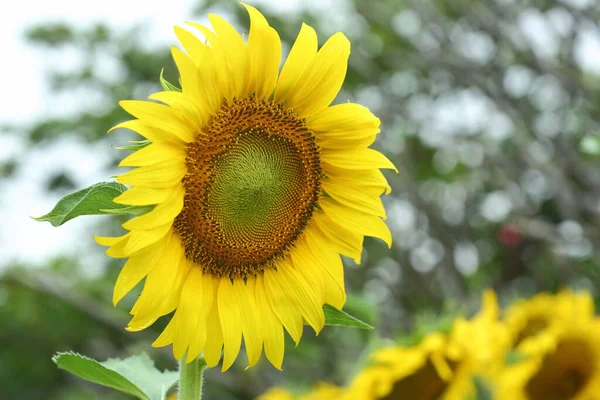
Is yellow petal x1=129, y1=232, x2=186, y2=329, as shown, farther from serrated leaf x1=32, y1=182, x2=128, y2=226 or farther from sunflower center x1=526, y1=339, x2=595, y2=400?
sunflower center x1=526, y1=339, x2=595, y2=400

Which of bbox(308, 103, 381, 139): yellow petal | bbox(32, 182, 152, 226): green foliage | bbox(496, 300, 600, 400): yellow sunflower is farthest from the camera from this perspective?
bbox(496, 300, 600, 400): yellow sunflower

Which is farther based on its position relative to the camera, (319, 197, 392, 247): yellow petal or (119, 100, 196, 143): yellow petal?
(319, 197, 392, 247): yellow petal

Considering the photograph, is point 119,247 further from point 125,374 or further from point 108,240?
point 125,374

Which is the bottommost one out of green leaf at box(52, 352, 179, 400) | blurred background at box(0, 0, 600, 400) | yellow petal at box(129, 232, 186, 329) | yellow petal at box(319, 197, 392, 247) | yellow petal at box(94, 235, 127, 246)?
blurred background at box(0, 0, 600, 400)

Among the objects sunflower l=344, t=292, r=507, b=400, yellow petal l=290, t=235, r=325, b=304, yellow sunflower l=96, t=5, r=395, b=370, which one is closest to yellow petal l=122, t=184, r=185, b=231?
yellow sunflower l=96, t=5, r=395, b=370

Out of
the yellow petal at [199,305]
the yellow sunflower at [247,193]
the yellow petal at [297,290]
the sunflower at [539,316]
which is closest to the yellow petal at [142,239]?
the yellow sunflower at [247,193]

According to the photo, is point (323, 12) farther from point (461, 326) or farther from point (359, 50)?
point (461, 326)

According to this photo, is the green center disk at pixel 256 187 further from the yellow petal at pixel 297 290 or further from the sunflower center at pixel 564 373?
the sunflower center at pixel 564 373

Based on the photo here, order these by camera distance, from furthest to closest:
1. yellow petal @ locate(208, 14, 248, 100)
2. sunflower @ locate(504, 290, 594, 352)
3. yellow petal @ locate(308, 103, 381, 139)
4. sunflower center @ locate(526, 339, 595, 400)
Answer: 1. sunflower @ locate(504, 290, 594, 352)
2. sunflower center @ locate(526, 339, 595, 400)
3. yellow petal @ locate(308, 103, 381, 139)
4. yellow petal @ locate(208, 14, 248, 100)
